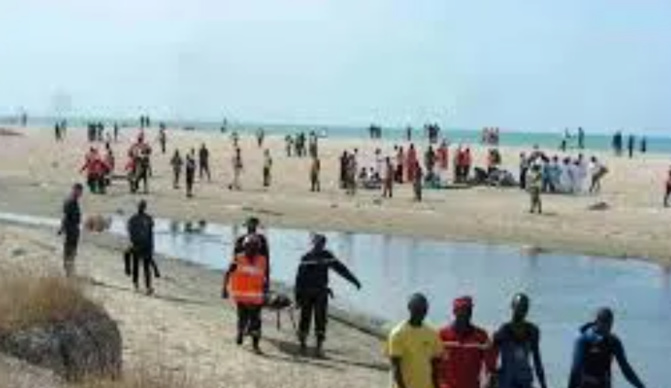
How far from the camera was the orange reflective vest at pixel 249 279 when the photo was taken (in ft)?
61.4

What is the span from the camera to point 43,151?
76500 mm

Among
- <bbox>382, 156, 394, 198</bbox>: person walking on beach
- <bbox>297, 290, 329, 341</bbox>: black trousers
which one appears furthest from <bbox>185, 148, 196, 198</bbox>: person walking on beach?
<bbox>297, 290, 329, 341</bbox>: black trousers

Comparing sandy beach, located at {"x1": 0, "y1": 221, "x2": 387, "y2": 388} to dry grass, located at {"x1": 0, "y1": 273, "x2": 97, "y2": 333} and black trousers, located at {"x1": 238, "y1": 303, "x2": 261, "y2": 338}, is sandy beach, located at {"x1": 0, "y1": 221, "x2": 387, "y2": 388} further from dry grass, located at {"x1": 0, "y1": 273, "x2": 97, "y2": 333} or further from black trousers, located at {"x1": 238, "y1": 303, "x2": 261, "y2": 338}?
dry grass, located at {"x1": 0, "y1": 273, "x2": 97, "y2": 333}

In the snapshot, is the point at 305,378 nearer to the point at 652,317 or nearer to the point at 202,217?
the point at 652,317

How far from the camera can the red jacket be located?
12.7 metres

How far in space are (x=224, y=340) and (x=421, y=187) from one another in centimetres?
3333

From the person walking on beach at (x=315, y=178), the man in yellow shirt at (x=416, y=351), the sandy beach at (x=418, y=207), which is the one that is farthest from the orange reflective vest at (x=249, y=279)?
the person walking on beach at (x=315, y=178)

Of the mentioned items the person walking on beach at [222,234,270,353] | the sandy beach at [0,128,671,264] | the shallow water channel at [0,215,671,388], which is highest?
the person walking on beach at [222,234,270,353]

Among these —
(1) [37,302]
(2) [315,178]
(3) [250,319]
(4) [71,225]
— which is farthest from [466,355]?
(2) [315,178]

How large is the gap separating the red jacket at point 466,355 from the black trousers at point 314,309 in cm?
578

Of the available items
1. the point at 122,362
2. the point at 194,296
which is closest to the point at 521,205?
the point at 194,296

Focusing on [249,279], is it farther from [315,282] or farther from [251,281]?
[315,282]

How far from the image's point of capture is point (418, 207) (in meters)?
47.7

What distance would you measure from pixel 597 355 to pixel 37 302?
5.29 metres
